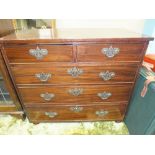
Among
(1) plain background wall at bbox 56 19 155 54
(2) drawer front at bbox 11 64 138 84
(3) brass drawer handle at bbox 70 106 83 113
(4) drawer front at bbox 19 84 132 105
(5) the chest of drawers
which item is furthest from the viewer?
(1) plain background wall at bbox 56 19 155 54

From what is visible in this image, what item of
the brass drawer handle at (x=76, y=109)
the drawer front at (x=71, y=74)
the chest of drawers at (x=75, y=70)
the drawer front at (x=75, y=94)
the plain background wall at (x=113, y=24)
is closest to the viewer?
the chest of drawers at (x=75, y=70)

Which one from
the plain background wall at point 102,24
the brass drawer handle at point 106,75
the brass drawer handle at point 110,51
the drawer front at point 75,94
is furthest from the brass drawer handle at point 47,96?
the plain background wall at point 102,24

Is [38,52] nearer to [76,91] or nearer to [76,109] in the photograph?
[76,91]

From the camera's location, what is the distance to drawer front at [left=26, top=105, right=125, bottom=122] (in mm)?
1353

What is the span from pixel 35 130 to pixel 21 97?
17.1 inches

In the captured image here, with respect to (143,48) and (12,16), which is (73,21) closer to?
(12,16)

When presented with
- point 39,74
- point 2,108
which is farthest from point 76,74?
point 2,108

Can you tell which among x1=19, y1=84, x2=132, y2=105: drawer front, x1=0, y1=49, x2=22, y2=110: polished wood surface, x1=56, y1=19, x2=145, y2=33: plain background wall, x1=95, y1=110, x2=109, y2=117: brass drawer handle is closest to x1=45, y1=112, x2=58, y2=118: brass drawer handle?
x1=19, y1=84, x2=132, y2=105: drawer front

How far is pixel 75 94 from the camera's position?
4.06 ft

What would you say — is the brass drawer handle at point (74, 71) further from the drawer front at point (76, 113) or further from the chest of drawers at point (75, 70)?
the drawer front at point (76, 113)

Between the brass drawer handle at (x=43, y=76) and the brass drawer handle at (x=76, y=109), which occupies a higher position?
the brass drawer handle at (x=43, y=76)

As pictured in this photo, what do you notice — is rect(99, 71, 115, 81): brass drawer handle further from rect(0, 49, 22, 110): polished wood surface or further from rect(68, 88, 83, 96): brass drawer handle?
rect(0, 49, 22, 110): polished wood surface

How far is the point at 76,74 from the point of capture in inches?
43.6

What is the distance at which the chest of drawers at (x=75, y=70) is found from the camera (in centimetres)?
97
